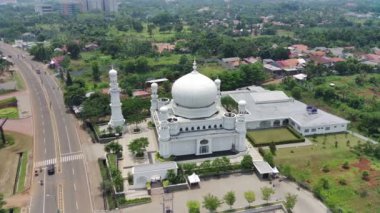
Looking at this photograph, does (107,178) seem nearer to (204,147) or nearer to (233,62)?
(204,147)

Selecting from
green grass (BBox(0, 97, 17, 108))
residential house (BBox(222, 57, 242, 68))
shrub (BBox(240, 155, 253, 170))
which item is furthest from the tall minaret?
residential house (BBox(222, 57, 242, 68))

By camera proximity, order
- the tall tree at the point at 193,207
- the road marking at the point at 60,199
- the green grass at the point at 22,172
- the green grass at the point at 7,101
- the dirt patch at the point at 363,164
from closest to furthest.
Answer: the tall tree at the point at 193,207
the road marking at the point at 60,199
the green grass at the point at 22,172
the dirt patch at the point at 363,164
the green grass at the point at 7,101

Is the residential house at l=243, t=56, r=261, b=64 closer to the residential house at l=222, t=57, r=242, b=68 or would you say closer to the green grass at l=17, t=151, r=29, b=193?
the residential house at l=222, t=57, r=242, b=68

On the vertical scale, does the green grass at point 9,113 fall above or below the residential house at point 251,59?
below

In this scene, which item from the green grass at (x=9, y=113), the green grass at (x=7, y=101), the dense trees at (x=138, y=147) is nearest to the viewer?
the dense trees at (x=138, y=147)

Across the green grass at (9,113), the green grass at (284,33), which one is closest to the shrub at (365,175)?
the green grass at (9,113)

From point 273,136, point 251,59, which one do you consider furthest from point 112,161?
point 251,59

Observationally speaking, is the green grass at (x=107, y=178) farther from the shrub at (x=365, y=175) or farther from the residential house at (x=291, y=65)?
the residential house at (x=291, y=65)
